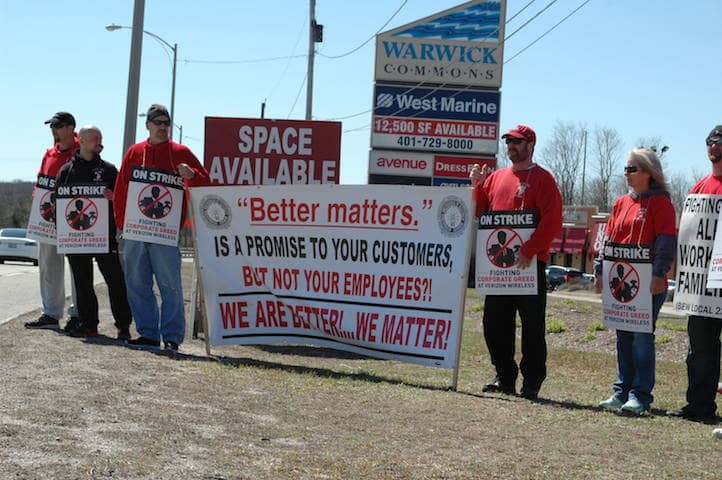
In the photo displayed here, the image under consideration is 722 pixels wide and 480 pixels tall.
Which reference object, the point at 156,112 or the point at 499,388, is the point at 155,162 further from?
the point at 499,388


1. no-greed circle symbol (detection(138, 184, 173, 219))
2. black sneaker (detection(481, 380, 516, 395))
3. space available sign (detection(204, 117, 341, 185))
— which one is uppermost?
space available sign (detection(204, 117, 341, 185))

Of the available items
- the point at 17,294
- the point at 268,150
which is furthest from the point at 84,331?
the point at 17,294

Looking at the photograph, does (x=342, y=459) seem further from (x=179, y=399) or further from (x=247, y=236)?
(x=247, y=236)

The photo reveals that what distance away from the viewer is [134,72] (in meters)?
19.0

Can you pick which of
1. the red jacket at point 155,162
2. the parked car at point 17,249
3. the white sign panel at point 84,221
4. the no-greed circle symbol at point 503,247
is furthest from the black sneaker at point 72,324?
the parked car at point 17,249

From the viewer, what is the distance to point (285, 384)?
777cm

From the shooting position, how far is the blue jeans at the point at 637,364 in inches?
308

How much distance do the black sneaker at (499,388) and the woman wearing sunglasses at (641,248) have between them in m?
0.73

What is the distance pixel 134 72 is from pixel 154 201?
33.9ft

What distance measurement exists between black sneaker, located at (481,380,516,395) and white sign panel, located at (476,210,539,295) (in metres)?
0.73

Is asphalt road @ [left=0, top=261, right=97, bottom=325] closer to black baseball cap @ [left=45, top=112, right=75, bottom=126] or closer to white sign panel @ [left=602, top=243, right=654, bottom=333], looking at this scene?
black baseball cap @ [left=45, top=112, right=75, bottom=126]

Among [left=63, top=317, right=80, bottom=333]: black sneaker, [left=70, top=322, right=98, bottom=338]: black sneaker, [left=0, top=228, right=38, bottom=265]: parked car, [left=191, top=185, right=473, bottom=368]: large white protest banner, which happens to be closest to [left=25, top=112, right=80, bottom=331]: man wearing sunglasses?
[left=63, top=317, right=80, bottom=333]: black sneaker

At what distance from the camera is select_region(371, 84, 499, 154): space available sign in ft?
86.9

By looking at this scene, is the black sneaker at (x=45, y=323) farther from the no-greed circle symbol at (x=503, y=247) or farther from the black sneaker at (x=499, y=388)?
the no-greed circle symbol at (x=503, y=247)
